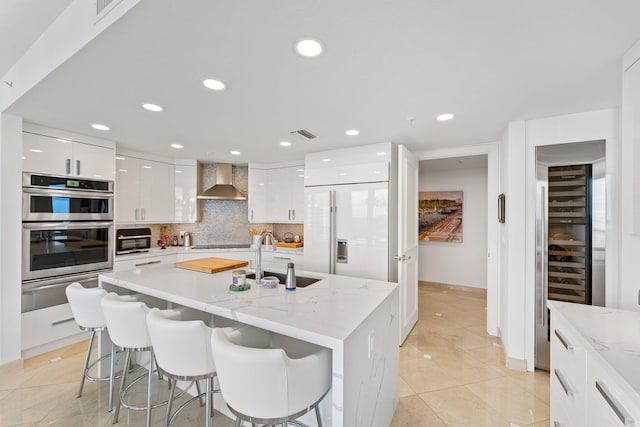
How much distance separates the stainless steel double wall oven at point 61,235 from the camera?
2.54 meters

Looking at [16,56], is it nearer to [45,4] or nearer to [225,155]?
[45,4]

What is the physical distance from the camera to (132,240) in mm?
3652

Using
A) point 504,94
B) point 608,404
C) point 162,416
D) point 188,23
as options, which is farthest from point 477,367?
point 188,23

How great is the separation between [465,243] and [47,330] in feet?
19.5

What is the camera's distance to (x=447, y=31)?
1.21 meters

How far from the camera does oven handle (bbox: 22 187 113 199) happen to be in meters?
2.55

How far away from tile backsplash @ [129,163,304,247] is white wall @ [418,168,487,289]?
269cm

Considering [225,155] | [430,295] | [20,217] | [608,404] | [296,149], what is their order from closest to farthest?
1. [608,404]
2. [20,217]
3. [296,149]
4. [225,155]
5. [430,295]

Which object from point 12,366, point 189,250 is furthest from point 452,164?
point 12,366

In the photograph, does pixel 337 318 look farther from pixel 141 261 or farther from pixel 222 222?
pixel 222 222

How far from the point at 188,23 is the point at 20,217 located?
270cm

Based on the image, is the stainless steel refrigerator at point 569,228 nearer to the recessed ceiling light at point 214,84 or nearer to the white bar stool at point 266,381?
the white bar stool at point 266,381

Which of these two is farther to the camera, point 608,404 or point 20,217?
point 20,217

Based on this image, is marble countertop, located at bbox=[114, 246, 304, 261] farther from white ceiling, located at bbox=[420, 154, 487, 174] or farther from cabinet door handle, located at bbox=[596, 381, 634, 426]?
cabinet door handle, located at bbox=[596, 381, 634, 426]
